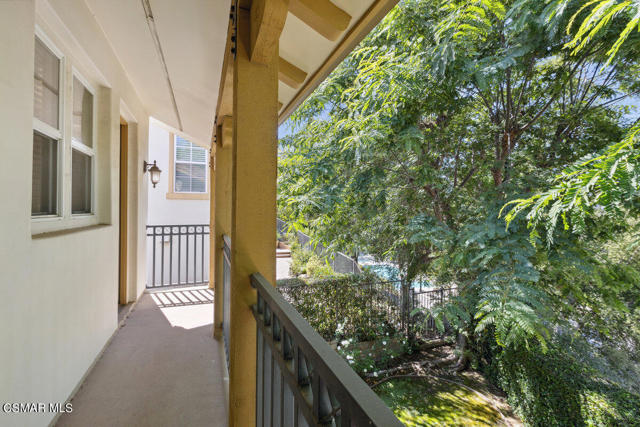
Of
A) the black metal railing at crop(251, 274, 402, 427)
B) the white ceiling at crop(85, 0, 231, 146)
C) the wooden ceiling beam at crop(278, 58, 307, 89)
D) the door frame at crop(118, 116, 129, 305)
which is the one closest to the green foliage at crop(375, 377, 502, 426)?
the black metal railing at crop(251, 274, 402, 427)

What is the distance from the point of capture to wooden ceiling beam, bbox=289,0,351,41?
3.66 feet

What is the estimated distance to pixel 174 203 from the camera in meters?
6.61

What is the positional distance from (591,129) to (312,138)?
148 inches

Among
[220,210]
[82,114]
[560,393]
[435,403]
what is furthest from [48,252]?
[560,393]

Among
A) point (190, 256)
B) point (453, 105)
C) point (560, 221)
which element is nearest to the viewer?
point (560, 221)

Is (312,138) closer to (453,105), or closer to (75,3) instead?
(453,105)

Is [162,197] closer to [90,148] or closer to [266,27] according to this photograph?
[90,148]

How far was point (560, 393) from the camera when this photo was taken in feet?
11.7

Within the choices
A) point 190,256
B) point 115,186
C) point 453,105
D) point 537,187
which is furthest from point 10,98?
point 190,256

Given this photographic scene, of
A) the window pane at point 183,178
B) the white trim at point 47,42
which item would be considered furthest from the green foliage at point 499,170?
the window pane at point 183,178

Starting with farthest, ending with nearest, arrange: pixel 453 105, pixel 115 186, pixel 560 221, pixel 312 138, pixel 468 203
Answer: pixel 312 138 < pixel 468 203 < pixel 453 105 < pixel 560 221 < pixel 115 186

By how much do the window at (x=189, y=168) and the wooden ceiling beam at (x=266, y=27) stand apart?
6297 mm

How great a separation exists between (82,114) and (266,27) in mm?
2042

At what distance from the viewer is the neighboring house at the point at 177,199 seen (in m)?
6.43
